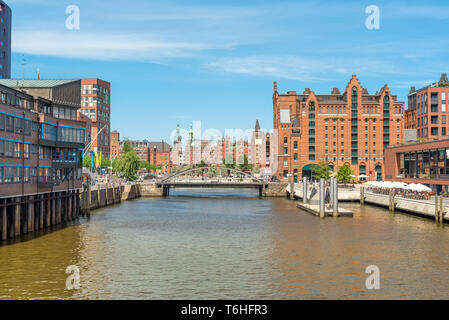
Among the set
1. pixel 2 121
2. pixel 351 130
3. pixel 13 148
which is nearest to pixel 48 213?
pixel 13 148

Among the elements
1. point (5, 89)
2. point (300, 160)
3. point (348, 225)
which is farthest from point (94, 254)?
point (300, 160)

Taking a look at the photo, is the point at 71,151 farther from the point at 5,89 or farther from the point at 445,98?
the point at 445,98

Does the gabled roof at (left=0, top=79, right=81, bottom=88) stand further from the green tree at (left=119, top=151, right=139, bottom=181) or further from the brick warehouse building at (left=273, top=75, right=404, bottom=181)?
the brick warehouse building at (left=273, top=75, right=404, bottom=181)

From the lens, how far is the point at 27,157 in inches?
2098

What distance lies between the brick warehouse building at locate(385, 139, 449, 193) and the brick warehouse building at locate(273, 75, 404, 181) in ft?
145

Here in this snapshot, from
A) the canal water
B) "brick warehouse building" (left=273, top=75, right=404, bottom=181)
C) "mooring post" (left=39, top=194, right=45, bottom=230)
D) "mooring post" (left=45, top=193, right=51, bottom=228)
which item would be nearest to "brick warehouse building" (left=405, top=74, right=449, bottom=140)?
"brick warehouse building" (left=273, top=75, right=404, bottom=181)

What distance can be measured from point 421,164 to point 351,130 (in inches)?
2512

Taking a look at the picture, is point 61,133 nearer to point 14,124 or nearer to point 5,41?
point 14,124

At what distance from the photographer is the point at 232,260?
134 ft

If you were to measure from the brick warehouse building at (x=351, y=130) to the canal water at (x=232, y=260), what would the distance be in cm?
9230

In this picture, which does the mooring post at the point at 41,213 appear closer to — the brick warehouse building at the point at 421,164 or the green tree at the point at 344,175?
the brick warehouse building at the point at 421,164

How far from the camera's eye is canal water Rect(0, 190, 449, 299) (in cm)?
3120

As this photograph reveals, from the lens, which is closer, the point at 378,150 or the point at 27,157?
the point at 27,157
